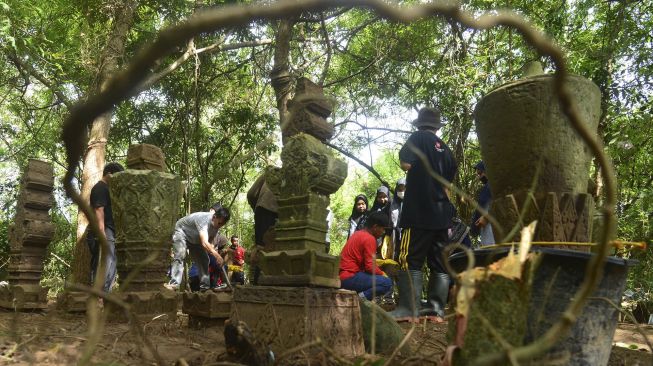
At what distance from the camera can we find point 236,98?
495 inches

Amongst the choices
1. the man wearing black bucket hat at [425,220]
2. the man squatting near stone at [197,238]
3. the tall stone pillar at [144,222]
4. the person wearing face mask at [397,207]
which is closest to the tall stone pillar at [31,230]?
the tall stone pillar at [144,222]

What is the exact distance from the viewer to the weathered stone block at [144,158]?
16.6 ft

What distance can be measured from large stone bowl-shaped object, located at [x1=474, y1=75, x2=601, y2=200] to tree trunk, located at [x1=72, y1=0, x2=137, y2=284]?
640 centimetres

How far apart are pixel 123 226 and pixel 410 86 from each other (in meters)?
8.37

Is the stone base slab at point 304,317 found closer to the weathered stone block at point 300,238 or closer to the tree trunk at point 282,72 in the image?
the weathered stone block at point 300,238

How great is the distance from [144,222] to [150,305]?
2.59 ft

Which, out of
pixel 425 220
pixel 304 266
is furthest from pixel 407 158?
pixel 304 266

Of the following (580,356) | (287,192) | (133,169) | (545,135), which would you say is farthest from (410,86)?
(580,356)

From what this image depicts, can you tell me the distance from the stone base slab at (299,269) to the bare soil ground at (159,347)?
1.77ft

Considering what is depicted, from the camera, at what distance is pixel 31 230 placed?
18.5ft

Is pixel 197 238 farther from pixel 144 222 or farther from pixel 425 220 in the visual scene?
pixel 425 220

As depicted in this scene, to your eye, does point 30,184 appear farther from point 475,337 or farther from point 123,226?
point 475,337

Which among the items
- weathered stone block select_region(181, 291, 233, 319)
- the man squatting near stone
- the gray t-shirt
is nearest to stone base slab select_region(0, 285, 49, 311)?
the man squatting near stone

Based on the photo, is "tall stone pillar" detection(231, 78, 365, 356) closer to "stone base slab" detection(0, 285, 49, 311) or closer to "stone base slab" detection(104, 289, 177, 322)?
"stone base slab" detection(104, 289, 177, 322)
